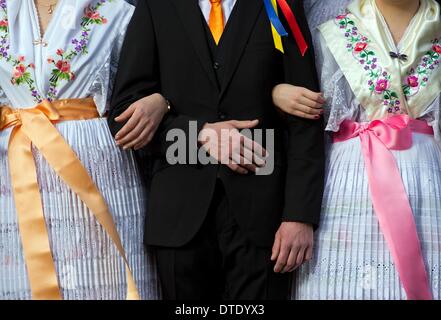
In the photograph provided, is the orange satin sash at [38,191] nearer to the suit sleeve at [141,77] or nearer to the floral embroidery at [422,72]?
the suit sleeve at [141,77]

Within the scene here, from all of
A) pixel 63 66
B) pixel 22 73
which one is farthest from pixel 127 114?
pixel 22 73

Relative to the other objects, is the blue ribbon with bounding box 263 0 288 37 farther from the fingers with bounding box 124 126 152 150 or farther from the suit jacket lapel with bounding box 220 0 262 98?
the fingers with bounding box 124 126 152 150

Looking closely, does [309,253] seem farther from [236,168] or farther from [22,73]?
[22,73]

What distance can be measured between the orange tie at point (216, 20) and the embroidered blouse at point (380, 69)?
360 mm

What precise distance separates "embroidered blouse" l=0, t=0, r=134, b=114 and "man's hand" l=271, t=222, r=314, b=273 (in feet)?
2.41

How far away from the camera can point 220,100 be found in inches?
138

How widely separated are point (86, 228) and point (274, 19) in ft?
3.02

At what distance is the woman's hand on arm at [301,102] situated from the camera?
346 centimetres

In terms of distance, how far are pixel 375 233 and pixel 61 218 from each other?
1021mm

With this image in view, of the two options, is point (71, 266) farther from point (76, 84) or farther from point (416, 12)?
point (416, 12)

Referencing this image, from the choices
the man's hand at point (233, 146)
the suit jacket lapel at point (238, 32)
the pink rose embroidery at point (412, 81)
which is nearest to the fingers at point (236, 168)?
the man's hand at point (233, 146)

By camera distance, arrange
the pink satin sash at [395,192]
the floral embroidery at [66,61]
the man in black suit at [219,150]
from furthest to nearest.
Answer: the floral embroidery at [66,61] < the man in black suit at [219,150] < the pink satin sash at [395,192]

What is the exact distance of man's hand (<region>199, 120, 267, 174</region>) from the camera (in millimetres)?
3453

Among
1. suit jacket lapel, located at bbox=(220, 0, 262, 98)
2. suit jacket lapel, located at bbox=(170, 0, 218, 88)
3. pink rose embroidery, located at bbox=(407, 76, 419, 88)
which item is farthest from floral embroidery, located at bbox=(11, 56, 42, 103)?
pink rose embroidery, located at bbox=(407, 76, 419, 88)
